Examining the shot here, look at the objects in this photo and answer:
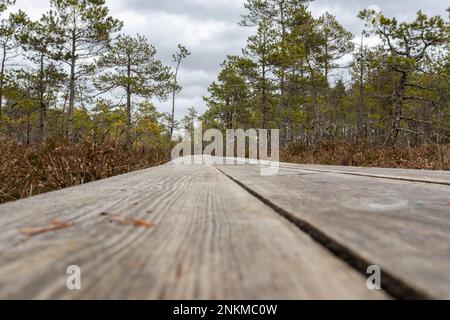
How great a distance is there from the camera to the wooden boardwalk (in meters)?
0.35

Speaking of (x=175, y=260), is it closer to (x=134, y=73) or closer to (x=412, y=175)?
(x=412, y=175)

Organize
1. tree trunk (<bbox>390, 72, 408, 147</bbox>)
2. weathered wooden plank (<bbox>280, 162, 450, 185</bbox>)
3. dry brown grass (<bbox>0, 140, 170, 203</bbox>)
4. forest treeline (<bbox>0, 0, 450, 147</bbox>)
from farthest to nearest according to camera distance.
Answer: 1. forest treeline (<bbox>0, 0, 450, 147</bbox>)
2. tree trunk (<bbox>390, 72, 408, 147</bbox>)
3. dry brown grass (<bbox>0, 140, 170, 203</bbox>)
4. weathered wooden plank (<bbox>280, 162, 450, 185</bbox>)

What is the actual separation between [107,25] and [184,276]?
1898 cm

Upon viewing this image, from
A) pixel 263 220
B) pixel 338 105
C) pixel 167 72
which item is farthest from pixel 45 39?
pixel 338 105

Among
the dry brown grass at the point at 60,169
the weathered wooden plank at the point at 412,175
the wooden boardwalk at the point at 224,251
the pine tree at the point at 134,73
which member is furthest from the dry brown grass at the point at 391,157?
the pine tree at the point at 134,73

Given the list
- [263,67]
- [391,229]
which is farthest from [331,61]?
[391,229]

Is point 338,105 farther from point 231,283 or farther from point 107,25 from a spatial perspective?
point 231,283

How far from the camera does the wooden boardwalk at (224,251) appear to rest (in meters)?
0.35

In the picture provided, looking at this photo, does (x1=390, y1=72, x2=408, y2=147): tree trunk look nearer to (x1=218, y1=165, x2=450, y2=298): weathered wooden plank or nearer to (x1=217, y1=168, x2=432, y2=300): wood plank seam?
(x1=218, y1=165, x2=450, y2=298): weathered wooden plank

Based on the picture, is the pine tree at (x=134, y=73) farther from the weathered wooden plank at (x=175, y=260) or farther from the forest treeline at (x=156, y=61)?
the weathered wooden plank at (x=175, y=260)

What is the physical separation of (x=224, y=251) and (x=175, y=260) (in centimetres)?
8

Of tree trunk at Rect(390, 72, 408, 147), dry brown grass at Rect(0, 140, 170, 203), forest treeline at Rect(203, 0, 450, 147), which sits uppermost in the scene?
forest treeline at Rect(203, 0, 450, 147)

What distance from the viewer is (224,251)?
1.56 feet

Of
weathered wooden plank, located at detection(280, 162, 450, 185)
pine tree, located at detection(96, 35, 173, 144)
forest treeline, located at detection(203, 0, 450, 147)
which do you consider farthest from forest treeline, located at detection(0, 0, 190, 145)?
weathered wooden plank, located at detection(280, 162, 450, 185)
